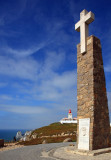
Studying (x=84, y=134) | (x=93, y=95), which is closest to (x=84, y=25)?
(x=93, y=95)

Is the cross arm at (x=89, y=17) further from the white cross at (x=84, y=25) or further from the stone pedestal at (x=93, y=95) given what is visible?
the stone pedestal at (x=93, y=95)

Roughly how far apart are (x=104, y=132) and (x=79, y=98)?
2657 mm

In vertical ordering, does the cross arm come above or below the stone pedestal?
above

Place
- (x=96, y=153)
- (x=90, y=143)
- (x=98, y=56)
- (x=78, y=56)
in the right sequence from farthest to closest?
(x=78, y=56) → (x=98, y=56) → (x=90, y=143) → (x=96, y=153)

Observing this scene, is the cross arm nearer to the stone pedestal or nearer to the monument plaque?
the stone pedestal

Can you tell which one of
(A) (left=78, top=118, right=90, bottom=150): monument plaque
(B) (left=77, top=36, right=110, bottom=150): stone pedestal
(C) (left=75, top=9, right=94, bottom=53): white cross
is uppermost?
(C) (left=75, top=9, right=94, bottom=53): white cross

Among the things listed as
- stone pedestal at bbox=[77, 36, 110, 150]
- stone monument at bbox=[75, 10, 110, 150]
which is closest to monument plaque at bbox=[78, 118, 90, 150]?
stone monument at bbox=[75, 10, 110, 150]

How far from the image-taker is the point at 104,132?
A: 10.1 meters

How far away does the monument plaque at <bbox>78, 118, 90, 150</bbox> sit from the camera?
952 cm

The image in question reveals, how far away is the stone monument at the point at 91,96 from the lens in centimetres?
957

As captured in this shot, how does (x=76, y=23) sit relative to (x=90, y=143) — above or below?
above

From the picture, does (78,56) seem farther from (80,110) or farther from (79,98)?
(80,110)

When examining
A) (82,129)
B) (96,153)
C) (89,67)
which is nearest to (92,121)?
(82,129)

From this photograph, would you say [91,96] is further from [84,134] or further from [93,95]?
[84,134]
